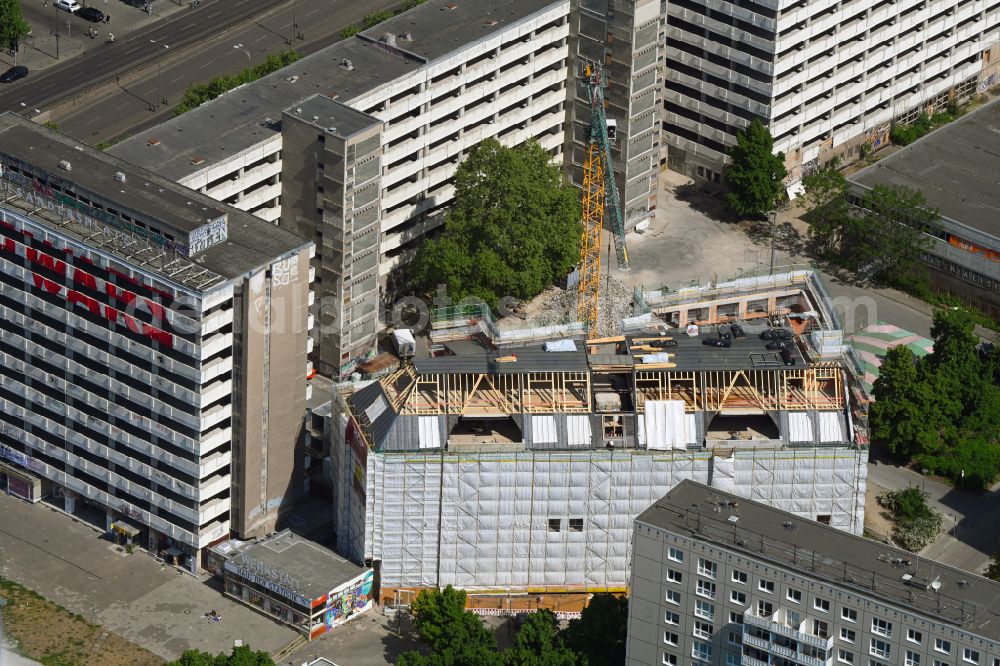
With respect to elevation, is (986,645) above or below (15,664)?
below

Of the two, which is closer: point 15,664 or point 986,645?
point 15,664
